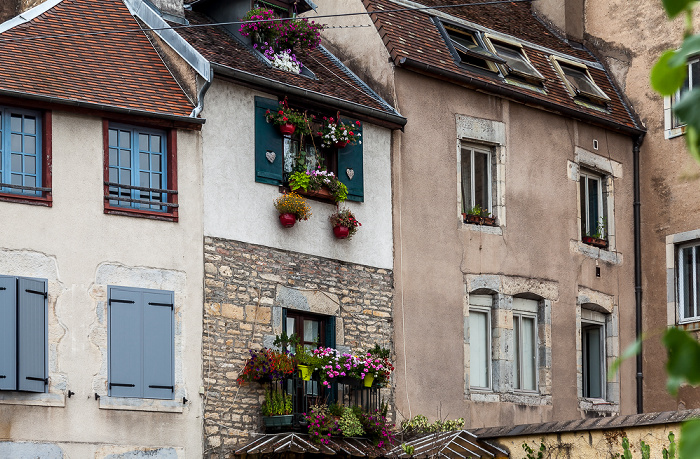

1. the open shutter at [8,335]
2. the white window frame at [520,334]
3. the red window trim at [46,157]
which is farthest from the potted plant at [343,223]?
the open shutter at [8,335]

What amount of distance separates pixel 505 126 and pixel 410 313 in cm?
319

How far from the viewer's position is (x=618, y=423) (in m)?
11.2

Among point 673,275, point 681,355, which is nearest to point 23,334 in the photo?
point 673,275

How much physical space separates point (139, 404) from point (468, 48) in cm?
702

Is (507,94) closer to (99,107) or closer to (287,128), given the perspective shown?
(287,128)

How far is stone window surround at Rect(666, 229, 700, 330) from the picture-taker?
53.4ft

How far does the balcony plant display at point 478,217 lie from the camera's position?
48.5ft

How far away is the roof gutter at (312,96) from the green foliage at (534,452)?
14.3ft

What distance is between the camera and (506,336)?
14.7 meters

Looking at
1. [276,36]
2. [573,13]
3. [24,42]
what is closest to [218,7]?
[276,36]

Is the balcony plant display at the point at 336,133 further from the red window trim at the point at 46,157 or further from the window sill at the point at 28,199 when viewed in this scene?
the window sill at the point at 28,199

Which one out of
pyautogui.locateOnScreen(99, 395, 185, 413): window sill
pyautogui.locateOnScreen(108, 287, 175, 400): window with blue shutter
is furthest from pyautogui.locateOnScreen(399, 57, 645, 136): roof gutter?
pyautogui.locateOnScreen(99, 395, 185, 413): window sill

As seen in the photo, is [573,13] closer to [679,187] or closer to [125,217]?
[679,187]

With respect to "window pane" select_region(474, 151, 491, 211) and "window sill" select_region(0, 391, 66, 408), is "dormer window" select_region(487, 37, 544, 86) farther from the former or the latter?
"window sill" select_region(0, 391, 66, 408)
